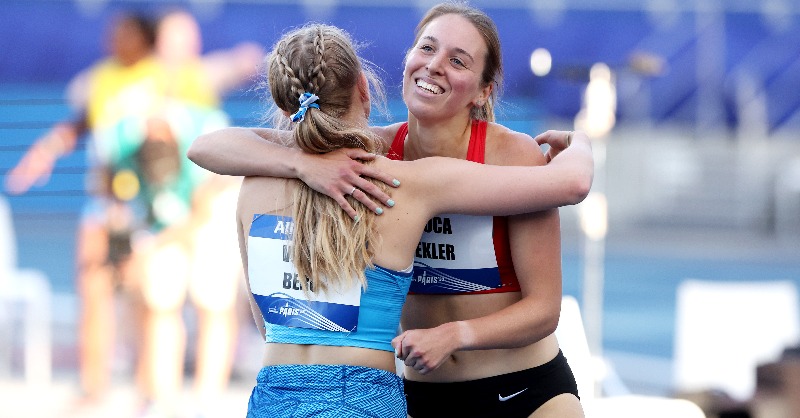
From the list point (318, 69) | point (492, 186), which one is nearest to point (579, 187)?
point (492, 186)

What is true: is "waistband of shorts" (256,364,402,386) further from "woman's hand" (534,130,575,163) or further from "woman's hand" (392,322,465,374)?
"woman's hand" (534,130,575,163)

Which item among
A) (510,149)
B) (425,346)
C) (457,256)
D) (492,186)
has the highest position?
(510,149)

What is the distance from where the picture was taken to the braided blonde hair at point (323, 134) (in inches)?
85.4

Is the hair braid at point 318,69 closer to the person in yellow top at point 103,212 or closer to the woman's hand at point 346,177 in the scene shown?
the woman's hand at point 346,177

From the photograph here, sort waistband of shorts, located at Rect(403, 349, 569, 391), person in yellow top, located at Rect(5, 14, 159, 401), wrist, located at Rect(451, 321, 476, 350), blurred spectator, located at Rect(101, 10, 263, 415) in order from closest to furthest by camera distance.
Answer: wrist, located at Rect(451, 321, 476, 350) < waistband of shorts, located at Rect(403, 349, 569, 391) < blurred spectator, located at Rect(101, 10, 263, 415) < person in yellow top, located at Rect(5, 14, 159, 401)

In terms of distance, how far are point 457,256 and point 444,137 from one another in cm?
27

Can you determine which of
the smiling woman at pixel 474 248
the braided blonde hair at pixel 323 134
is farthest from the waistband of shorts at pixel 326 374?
the smiling woman at pixel 474 248

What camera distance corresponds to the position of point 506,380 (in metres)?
2.56

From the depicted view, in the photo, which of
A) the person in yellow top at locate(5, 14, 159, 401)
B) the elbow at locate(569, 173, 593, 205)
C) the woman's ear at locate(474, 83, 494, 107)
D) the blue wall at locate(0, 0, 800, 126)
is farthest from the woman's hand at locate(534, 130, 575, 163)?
the blue wall at locate(0, 0, 800, 126)

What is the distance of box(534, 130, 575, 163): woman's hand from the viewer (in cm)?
264

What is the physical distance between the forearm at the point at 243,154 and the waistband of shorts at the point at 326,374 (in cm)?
38

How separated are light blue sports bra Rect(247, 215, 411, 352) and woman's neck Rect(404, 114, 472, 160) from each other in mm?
419

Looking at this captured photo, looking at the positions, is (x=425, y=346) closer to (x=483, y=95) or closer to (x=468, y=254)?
(x=468, y=254)

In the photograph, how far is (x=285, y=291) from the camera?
7.32 feet
